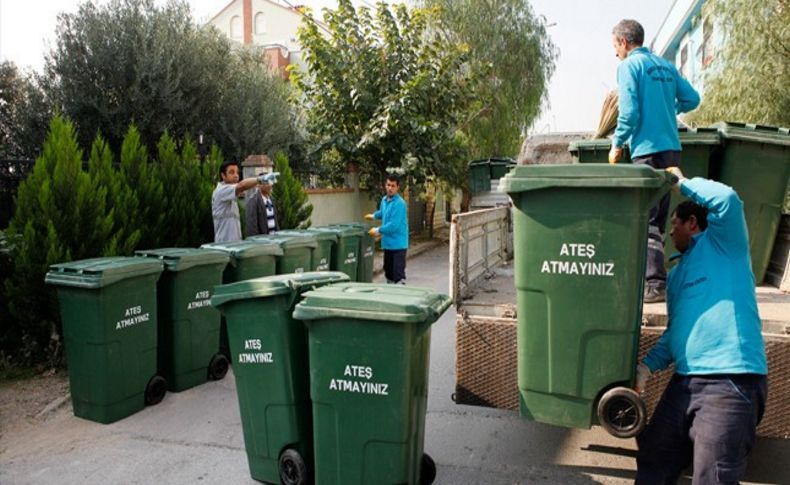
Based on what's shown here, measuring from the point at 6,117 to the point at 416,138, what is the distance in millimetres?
8584

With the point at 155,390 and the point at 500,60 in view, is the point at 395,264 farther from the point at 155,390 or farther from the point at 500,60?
the point at 500,60

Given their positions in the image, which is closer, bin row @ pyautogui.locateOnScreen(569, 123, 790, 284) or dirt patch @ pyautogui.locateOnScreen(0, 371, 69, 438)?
bin row @ pyautogui.locateOnScreen(569, 123, 790, 284)

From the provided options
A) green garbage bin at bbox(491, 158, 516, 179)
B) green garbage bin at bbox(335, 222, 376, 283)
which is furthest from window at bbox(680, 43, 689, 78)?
green garbage bin at bbox(335, 222, 376, 283)

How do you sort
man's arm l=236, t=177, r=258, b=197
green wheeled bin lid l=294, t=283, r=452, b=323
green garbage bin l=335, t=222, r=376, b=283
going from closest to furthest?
green wheeled bin lid l=294, t=283, r=452, b=323 < man's arm l=236, t=177, r=258, b=197 < green garbage bin l=335, t=222, r=376, b=283

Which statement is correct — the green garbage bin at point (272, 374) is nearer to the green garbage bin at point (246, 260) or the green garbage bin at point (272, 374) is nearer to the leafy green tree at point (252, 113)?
the green garbage bin at point (246, 260)

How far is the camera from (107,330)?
4793 mm

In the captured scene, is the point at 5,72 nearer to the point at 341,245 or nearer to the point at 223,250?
the point at 341,245

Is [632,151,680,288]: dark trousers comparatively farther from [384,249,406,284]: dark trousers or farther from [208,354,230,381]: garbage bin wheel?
[384,249,406,284]: dark trousers

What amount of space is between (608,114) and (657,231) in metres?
1.66

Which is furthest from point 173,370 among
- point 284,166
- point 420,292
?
point 284,166

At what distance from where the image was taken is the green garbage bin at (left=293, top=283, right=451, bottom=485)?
3236 millimetres

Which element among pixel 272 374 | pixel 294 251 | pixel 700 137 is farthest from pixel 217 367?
pixel 700 137

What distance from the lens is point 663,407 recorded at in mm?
3012

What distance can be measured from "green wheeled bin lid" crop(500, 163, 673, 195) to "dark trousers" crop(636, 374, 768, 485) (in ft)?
3.06
